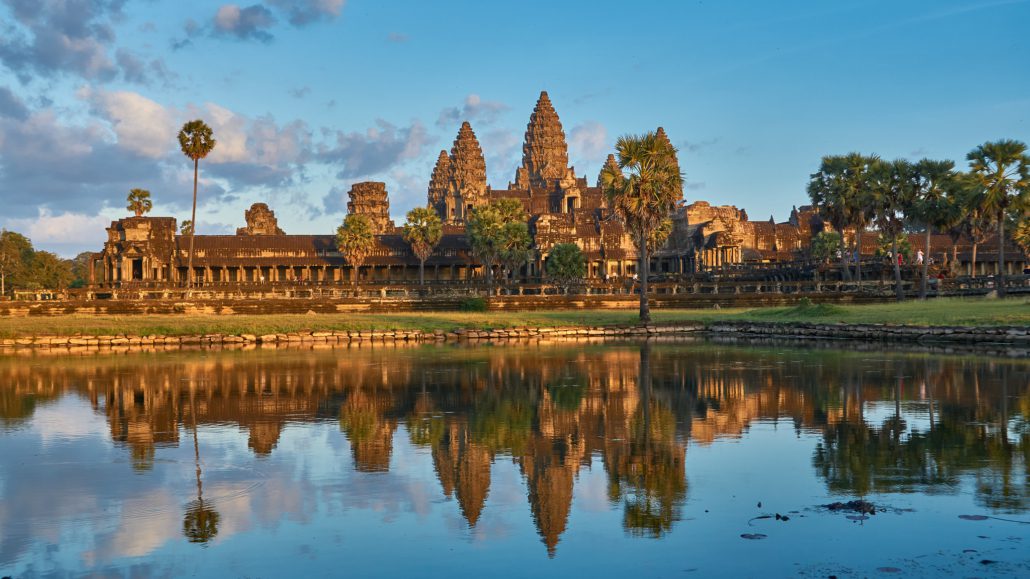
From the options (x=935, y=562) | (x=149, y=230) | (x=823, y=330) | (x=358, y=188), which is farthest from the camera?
(x=358, y=188)

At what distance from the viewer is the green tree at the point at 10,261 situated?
11138 centimetres

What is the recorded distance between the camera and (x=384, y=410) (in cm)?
2119

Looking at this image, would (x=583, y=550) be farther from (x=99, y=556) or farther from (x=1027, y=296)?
(x=1027, y=296)

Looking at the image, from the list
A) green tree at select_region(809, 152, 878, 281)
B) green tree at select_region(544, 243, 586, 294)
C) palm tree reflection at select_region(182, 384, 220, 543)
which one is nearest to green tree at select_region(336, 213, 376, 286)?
green tree at select_region(544, 243, 586, 294)

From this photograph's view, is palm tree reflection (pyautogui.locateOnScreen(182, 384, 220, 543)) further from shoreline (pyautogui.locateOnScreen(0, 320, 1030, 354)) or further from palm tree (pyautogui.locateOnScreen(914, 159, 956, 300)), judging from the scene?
palm tree (pyautogui.locateOnScreen(914, 159, 956, 300))

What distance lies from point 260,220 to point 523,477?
468 ft

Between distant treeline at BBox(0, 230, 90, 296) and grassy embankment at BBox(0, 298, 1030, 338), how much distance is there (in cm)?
6015

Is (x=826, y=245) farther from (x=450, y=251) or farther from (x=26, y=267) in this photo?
(x=26, y=267)

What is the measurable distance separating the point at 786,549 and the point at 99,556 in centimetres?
715

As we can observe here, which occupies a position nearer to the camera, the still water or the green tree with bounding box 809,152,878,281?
the still water

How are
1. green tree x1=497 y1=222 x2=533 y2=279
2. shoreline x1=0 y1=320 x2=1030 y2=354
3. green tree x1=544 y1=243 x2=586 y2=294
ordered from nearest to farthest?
shoreline x1=0 y1=320 x2=1030 y2=354 → green tree x1=497 y1=222 x2=533 y2=279 → green tree x1=544 y1=243 x2=586 y2=294

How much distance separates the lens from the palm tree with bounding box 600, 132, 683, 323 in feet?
178

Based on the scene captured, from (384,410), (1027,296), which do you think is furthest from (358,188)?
(384,410)

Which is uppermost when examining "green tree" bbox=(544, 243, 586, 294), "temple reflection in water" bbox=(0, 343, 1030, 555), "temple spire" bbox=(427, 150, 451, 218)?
"temple spire" bbox=(427, 150, 451, 218)
